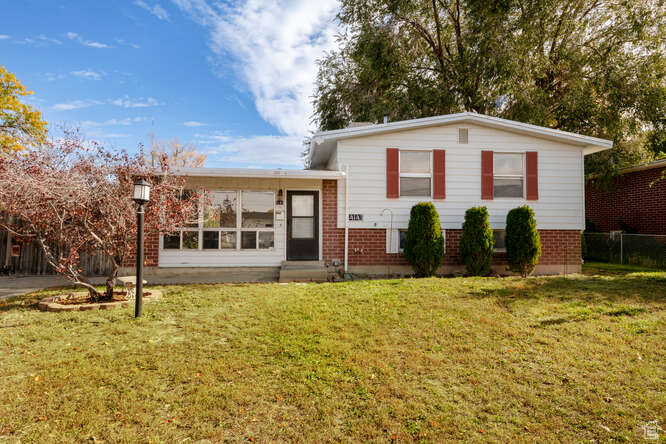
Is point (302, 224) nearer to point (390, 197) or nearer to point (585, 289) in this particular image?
point (390, 197)

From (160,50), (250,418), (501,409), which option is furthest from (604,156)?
(160,50)

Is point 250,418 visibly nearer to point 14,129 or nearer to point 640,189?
point 640,189

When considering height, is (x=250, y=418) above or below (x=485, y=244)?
below

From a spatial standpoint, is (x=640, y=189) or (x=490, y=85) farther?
(x=490, y=85)

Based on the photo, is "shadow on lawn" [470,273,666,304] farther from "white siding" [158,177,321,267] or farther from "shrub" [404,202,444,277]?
"white siding" [158,177,321,267]

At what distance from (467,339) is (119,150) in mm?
6515

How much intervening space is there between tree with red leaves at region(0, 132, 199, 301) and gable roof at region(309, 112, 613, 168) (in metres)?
4.15

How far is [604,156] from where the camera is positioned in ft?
41.5

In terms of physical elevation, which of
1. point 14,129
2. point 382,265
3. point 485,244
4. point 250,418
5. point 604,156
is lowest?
point 250,418

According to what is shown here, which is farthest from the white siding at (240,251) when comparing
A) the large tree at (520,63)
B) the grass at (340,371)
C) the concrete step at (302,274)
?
the large tree at (520,63)

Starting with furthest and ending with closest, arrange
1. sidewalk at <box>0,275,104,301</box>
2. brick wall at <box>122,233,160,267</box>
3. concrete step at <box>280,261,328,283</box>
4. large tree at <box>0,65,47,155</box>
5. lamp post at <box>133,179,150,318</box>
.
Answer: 1. large tree at <box>0,65,47,155</box>
2. brick wall at <box>122,233,160,267</box>
3. concrete step at <box>280,261,328,283</box>
4. sidewalk at <box>0,275,104,301</box>
5. lamp post at <box>133,179,150,318</box>

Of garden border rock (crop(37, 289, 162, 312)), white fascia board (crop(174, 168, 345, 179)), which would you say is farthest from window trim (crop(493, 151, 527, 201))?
garden border rock (crop(37, 289, 162, 312))

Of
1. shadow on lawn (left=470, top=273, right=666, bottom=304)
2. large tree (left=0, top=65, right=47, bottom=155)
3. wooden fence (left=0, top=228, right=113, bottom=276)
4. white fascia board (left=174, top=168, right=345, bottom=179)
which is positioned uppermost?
large tree (left=0, top=65, right=47, bottom=155)

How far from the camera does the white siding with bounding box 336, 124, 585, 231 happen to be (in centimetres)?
910
